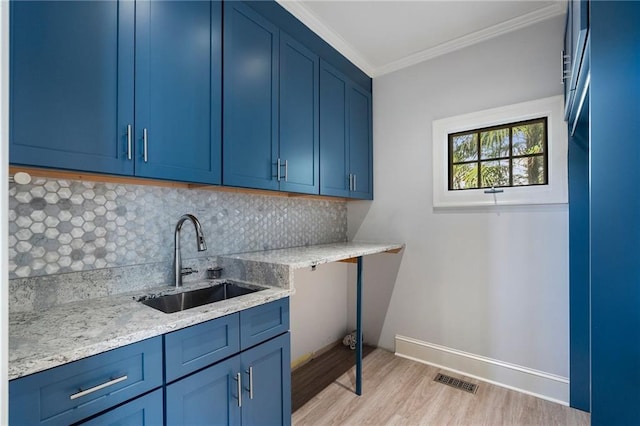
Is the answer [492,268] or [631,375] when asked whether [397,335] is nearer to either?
[492,268]

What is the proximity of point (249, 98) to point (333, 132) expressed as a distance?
0.84 meters

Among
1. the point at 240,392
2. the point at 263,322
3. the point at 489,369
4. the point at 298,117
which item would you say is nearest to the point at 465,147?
the point at 298,117

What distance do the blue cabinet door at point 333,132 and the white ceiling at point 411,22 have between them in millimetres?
262

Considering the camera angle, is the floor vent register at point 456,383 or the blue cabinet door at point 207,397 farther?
the floor vent register at point 456,383

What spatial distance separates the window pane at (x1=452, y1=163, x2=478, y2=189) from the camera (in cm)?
237

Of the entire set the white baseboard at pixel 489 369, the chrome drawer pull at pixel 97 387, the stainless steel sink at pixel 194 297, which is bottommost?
the white baseboard at pixel 489 369

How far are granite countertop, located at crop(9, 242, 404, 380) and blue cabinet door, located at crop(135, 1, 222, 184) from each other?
0.57 m

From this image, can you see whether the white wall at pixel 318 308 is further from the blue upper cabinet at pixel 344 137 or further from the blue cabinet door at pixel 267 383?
the blue cabinet door at pixel 267 383

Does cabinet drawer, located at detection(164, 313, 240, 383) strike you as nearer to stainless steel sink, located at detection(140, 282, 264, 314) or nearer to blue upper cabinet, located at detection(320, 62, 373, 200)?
stainless steel sink, located at detection(140, 282, 264, 314)

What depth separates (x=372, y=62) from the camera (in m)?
2.69

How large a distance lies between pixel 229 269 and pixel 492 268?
191 cm

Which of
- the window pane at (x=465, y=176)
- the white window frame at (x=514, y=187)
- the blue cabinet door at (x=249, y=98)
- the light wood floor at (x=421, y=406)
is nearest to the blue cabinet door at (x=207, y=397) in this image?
the light wood floor at (x=421, y=406)

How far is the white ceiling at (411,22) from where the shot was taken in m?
1.97

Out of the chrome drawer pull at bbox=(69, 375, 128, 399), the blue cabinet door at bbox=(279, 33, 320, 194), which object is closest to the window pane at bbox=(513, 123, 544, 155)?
the blue cabinet door at bbox=(279, 33, 320, 194)
